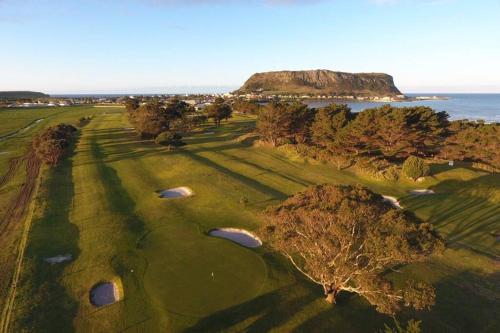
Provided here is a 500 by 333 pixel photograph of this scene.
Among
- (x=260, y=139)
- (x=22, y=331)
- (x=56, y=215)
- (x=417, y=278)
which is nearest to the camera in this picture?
(x=22, y=331)

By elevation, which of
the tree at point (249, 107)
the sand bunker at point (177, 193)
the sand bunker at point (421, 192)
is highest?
the tree at point (249, 107)

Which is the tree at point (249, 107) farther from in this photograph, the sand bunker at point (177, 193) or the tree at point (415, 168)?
the sand bunker at point (177, 193)

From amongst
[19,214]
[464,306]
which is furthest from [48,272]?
[464,306]

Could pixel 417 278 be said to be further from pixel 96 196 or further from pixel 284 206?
pixel 96 196

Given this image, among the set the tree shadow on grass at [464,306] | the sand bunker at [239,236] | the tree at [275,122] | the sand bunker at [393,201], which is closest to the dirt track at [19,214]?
the sand bunker at [239,236]

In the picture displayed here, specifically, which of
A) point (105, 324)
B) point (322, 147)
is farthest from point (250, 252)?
point (322, 147)

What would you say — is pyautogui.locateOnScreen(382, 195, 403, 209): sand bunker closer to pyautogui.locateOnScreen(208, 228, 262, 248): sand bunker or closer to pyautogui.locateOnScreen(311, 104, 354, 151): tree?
pyautogui.locateOnScreen(311, 104, 354, 151): tree
